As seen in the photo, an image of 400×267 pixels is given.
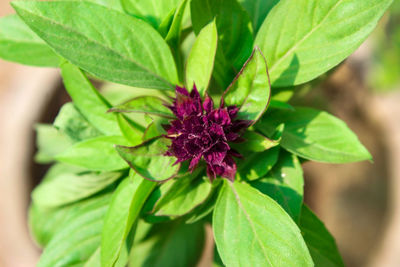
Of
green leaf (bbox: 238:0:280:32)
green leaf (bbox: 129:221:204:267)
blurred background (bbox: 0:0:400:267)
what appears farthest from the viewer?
blurred background (bbox: 0:0:400:267)

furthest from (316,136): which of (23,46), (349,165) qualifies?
(349,165)

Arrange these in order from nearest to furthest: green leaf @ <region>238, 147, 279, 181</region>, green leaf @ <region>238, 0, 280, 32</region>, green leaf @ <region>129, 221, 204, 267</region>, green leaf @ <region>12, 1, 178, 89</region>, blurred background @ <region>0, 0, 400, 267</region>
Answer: green leaf @ <region>12, 1, 178, 89</region> → green leaf @ <region>238, 147, 279, 181</region> → green leaf @ <region>238, 0, 280, 32</region> → green leaf @ <region>129, 221, 204, 267</region> → blurred background @ <region>0, 0, 400, 267</region>

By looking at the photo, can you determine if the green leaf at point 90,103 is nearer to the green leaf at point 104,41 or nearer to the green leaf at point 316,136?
the green leaf at point 104,41

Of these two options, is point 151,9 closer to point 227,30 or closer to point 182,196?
point 227,30

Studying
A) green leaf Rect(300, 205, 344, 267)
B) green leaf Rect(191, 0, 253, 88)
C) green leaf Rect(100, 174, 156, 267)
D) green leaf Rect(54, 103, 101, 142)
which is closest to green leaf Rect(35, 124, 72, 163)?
green leaf Rect(54, 103, 101, 142)

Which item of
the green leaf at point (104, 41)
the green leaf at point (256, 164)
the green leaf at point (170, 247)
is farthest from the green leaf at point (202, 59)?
the green leaf at point (170, 247)

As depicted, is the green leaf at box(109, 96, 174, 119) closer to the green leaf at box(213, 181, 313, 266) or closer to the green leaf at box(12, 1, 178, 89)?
the green leaf at box(12, 1, 178, 89)
